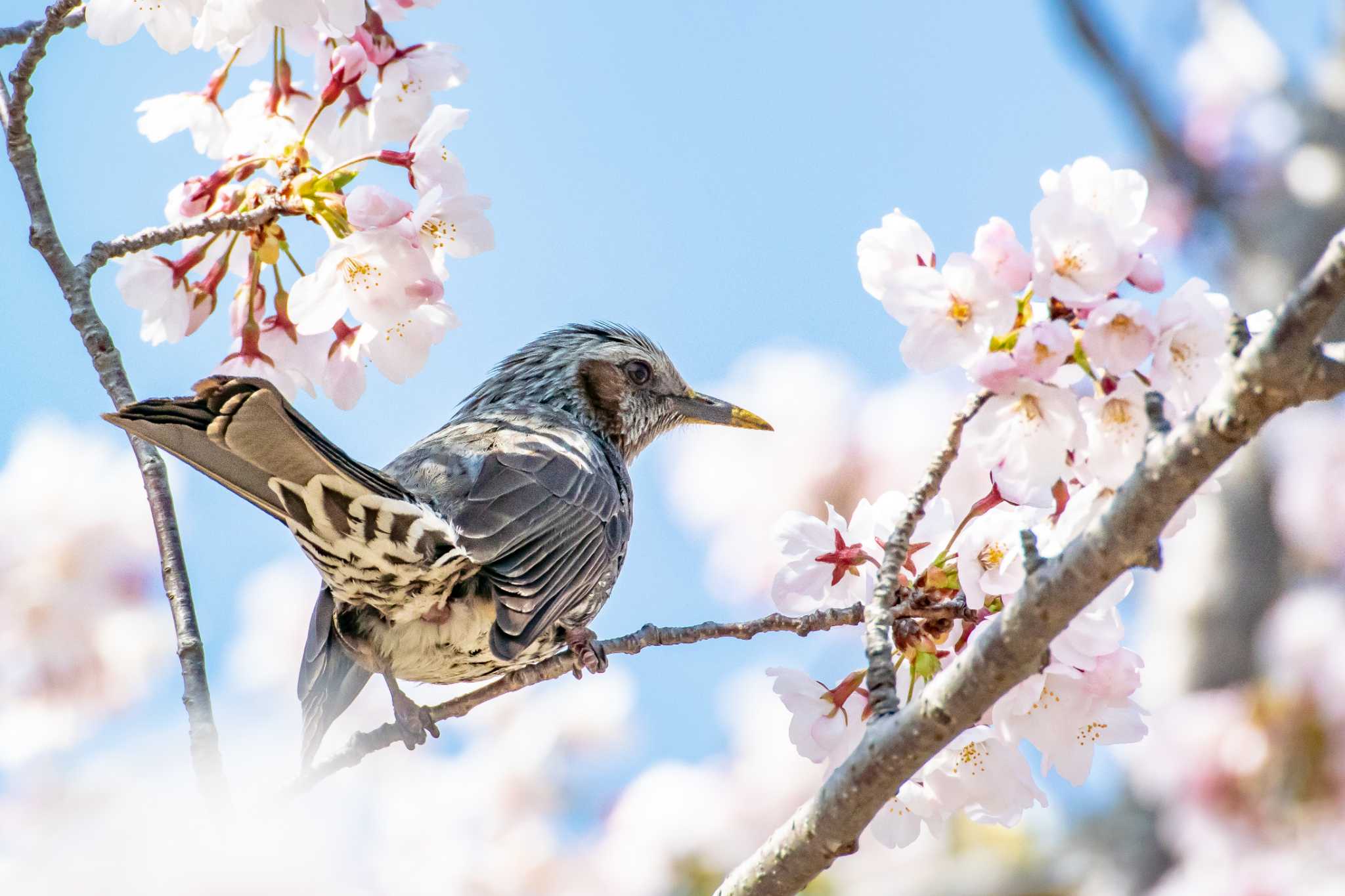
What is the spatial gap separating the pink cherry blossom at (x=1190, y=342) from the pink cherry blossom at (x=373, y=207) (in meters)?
1.33

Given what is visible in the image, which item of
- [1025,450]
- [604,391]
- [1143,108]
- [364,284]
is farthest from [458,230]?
[1143,108]

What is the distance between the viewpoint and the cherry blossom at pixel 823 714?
2199mm

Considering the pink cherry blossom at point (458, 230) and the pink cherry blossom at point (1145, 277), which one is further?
the pink cherry blossom at point (458, 230)

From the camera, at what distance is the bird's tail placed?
2.25 meters

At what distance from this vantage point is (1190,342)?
6.15 ft

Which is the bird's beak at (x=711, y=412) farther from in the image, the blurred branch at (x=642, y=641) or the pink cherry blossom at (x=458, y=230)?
the pink cherry blossom at (x=458, y=230)

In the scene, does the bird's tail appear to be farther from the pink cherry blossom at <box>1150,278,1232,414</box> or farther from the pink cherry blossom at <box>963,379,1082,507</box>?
the pink cherry blossom at <box>1150,278,1232,414</box>

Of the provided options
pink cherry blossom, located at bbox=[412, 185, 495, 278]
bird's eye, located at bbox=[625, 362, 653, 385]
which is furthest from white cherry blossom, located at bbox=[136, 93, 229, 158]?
bird's eye, located at bbox=[625, 362, 653, 385]

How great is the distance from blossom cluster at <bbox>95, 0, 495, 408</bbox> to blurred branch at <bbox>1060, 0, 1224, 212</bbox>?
4.37 meters

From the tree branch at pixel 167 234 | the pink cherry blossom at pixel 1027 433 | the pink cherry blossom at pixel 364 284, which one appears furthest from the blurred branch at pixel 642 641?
the tree branch at pixel 167 234

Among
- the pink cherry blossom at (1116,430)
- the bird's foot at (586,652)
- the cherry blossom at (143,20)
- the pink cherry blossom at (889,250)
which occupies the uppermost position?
the cherry blossom at (143,20)

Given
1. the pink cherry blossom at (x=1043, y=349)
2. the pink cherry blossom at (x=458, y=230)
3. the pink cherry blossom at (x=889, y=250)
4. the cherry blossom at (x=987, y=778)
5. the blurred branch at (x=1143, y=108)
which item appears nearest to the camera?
the pink cherry blossom at (x=1043, y=349)

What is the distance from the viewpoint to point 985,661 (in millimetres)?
1637

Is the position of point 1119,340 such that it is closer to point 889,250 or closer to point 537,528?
point 889,250
